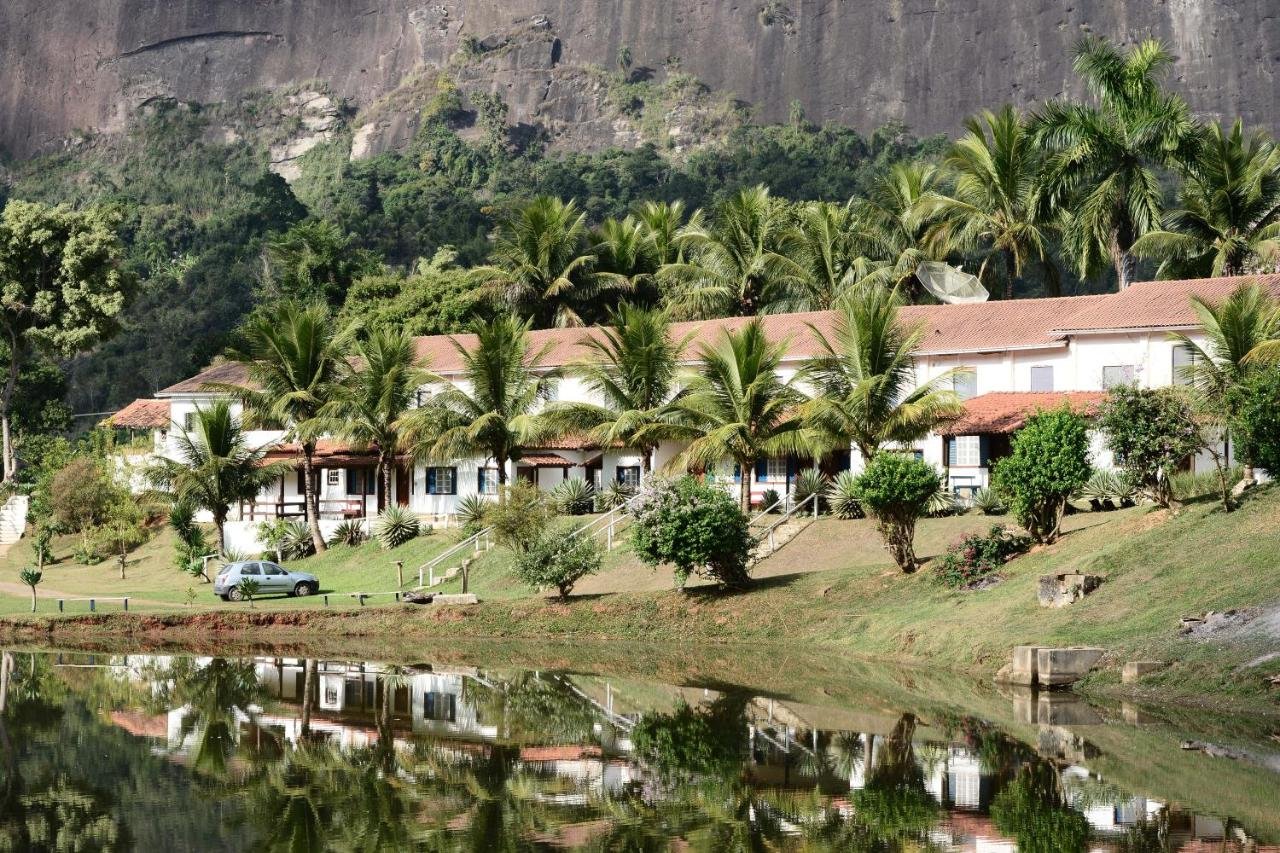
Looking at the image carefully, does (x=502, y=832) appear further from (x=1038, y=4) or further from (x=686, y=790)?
(x=1038, y=4)

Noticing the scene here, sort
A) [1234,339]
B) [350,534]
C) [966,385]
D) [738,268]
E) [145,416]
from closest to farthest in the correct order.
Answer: [1234,339]
[966,385]
[350,534]
[738,268]
[145,416]

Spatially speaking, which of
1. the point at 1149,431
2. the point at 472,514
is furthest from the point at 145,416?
the point at 1149,431

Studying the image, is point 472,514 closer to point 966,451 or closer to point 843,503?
point 843,503

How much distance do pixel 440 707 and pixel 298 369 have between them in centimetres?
2891

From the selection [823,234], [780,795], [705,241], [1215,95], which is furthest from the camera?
[1215,95]

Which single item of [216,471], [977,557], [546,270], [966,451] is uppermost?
[546,270]

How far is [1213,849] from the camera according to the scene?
58.6 ft

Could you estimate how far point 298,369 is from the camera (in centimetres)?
5581

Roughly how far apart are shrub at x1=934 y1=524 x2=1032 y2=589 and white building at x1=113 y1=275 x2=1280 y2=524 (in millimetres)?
4212

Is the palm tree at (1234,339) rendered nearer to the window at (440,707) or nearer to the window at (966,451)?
the window at (966,451)

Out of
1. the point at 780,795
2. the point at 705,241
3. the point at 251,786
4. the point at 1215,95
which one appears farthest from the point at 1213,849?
the point at 1215,95

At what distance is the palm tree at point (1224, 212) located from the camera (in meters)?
55.4

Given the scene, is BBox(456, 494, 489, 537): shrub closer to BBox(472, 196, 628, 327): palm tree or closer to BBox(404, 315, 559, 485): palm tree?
BBox(404, 315, 559, 485): palm tree

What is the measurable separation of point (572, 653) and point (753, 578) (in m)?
6.02
